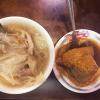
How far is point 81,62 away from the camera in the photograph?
1.82 metres

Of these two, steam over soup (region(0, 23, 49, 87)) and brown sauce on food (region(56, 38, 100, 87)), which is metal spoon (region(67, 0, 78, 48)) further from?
steam over soup (region(0, 23, 49, 87))

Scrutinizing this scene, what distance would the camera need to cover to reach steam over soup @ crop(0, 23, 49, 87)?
1.80m

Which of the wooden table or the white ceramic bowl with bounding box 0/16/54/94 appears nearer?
the white ceramic bowl with bounding box 0/16/54/94

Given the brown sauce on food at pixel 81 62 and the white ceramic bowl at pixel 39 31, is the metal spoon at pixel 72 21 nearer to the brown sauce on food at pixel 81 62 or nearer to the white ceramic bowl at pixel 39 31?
the brown sauce on food at pixel 81 62

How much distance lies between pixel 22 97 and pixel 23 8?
1.57 feet

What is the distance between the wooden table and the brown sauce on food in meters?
0.07

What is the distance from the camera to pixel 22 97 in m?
1.88

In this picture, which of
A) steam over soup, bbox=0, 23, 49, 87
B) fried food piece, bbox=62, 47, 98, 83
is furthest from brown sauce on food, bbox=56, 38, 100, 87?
steam over soup, bbox=0, 23, 49, 87

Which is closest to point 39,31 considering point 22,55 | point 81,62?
point 22,55

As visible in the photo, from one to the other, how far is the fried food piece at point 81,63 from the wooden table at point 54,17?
10cm

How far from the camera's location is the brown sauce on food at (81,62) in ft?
5.98

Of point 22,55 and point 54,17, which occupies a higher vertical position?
point 54,17

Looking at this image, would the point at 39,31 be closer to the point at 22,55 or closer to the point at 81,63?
the point at 22,55

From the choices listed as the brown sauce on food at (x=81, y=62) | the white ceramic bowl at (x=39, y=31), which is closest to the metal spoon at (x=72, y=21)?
the brown sauce on food at (x=81, y=62)
